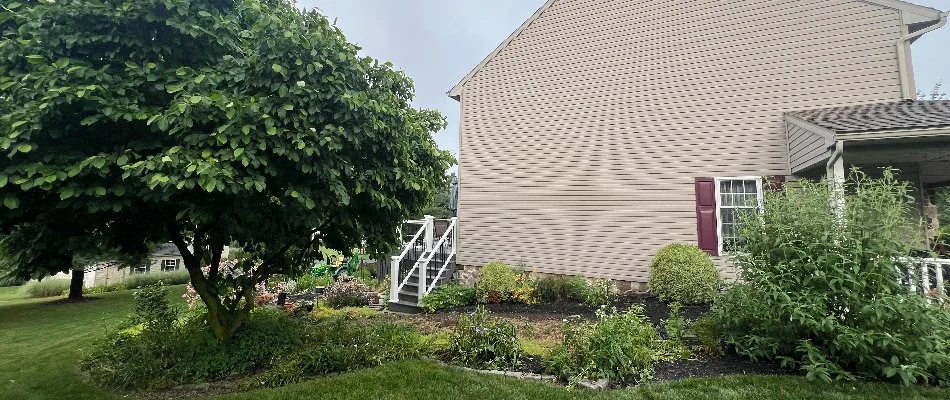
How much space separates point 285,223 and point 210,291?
146 centimetres

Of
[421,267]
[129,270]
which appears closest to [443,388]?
[421,267]

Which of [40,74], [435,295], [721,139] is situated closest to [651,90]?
[721,139]

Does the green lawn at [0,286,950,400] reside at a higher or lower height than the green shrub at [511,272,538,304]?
lower

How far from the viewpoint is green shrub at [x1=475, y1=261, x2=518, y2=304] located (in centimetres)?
902

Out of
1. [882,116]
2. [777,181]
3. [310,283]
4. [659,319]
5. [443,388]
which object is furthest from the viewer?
[310,283]

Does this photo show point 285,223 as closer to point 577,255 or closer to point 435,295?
point 435,295

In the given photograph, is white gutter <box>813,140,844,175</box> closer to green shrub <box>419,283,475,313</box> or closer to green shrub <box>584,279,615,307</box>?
green shrub <box>584,279,615,307</box>

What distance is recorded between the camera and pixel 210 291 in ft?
18.2

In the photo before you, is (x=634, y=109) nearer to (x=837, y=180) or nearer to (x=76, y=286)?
(x=837, y=180)

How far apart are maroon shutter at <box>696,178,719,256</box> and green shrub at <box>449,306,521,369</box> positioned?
16.7 ft

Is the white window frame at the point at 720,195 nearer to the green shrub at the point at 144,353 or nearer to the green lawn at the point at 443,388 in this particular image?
the green lawn at the point at 443,388

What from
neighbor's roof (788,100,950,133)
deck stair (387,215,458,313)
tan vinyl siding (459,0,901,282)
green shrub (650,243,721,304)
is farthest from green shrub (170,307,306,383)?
neighbor's roof (788,100,950,133)

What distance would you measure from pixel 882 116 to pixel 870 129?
0.96 m

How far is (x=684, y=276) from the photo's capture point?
770 centimetres
